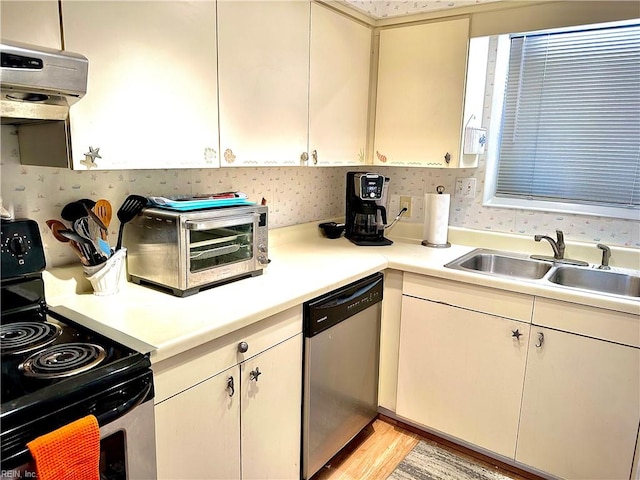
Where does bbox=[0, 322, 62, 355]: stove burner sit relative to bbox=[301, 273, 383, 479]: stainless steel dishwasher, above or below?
above

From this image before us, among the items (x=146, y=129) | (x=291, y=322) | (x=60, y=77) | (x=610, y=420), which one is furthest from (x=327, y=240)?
(x=60, y=77)

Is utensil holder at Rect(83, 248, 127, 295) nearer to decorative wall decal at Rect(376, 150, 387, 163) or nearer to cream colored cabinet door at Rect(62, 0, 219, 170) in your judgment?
cream colored cabinet door at Rect(62, 0, 219, 170)

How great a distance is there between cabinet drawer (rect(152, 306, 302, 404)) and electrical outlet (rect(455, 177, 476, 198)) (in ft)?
4.28

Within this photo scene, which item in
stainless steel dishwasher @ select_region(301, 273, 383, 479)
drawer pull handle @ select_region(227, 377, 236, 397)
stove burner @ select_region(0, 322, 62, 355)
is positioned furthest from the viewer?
stainless steel dishwasher @ select_region(301, 273, 383, 479)

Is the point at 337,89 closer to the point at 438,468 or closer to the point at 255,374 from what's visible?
the point at 255,374

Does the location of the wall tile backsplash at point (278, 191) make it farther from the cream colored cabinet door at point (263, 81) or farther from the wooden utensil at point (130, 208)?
the cream colored cabinet door at point (263, 81)

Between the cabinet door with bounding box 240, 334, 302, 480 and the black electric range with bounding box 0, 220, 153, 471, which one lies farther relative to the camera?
the cabinet door with bounding box 240, 334, 302, 480

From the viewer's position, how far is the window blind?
7.00 ft

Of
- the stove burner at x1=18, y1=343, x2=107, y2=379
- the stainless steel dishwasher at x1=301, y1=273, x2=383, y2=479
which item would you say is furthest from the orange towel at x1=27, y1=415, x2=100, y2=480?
the stainless steel dishwasher at x1=301, y1=273, x2=383, y2=479

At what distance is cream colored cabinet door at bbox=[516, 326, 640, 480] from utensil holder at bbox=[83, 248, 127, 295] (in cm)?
158

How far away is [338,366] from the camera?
1.90 meters

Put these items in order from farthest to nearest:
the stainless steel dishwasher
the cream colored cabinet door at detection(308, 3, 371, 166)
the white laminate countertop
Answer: the cream colored cabinet door at detection(308, 3, 371, 166) → the stainless steel dishwasher → the white laminate countertop

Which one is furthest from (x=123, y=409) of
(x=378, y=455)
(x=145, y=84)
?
(x=378, y=455)

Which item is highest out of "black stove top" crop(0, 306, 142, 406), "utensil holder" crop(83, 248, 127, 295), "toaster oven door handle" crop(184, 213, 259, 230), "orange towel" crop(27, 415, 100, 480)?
"toaster oven door handle" crop(184, 213, 259, 230)
